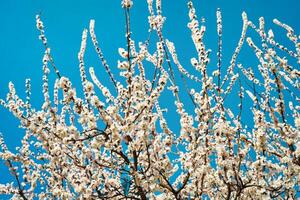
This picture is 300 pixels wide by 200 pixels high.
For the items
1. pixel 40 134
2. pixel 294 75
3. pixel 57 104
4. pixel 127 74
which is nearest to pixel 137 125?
pixel 127 74

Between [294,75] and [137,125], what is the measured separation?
8.18 ft

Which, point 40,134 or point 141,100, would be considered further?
point 40,134

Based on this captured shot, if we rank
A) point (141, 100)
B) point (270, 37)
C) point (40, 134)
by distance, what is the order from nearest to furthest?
point (141, 100)
point (40, 134)
point (270, 37)

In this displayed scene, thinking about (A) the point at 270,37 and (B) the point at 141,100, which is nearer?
(B) the point at 141,100

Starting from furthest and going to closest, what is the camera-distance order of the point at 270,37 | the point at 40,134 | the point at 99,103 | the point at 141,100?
the point at 270,37 → the point at 40,134 → the point at 141,100 → the point at 99,103

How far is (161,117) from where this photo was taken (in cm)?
571

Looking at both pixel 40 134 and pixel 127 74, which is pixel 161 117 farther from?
pixel 40 134

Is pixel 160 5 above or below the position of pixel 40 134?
above

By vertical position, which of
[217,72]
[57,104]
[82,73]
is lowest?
[217,72]

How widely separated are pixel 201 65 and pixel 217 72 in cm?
33

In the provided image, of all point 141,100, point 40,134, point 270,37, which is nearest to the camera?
point 141,100

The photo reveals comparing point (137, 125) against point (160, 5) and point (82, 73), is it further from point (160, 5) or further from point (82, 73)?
point (160, 5)

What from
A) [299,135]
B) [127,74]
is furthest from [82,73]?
[299,135]

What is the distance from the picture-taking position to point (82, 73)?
17.0 ft
